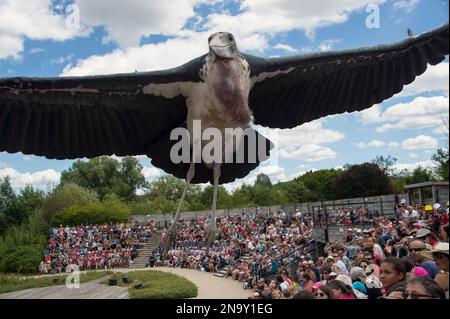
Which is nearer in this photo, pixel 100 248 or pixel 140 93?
pixel 140 93

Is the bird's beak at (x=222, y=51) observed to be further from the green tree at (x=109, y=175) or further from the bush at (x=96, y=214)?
the bush at (x=96, y=214)

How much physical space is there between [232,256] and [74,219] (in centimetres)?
2287

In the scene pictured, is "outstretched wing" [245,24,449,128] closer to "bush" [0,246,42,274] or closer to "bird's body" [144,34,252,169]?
"bird's body" [144,34,252,169]

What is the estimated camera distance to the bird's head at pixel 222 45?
406 cm

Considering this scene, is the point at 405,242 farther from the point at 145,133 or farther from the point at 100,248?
the point at 100,248

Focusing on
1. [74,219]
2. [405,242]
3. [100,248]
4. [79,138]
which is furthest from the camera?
[74,219]

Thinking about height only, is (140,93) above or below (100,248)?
above

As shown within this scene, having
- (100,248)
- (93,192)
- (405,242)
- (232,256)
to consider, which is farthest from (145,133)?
(93,192)

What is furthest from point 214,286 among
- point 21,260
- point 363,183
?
point 363,183

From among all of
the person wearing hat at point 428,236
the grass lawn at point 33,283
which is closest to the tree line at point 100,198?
the grass lawn at point 33,283

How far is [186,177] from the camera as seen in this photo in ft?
17.3

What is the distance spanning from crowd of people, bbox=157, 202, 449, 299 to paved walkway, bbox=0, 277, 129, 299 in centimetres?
303

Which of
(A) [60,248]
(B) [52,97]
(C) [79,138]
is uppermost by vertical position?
(B) [52,97]

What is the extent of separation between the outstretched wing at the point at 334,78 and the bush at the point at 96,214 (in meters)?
32.5
